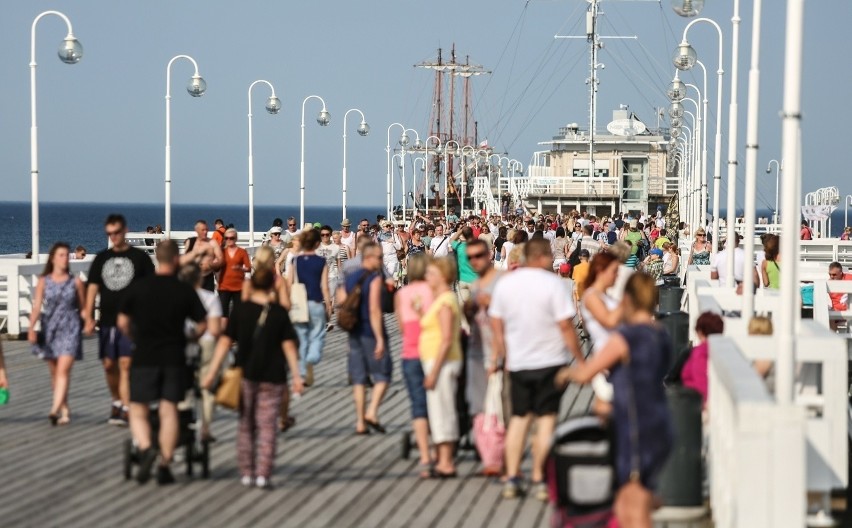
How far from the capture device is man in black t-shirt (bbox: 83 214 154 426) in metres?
12.4

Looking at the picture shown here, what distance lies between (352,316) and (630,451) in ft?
17.7

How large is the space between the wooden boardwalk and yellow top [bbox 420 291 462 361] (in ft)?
2.87

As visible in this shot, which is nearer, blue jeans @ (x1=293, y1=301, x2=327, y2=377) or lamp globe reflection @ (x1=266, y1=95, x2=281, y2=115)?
blue jeans @ (x1=293, y1=301, x2=327, y2=377)

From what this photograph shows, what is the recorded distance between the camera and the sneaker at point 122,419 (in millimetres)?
13016

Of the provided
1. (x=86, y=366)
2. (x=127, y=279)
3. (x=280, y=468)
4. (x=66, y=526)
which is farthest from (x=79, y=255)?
(x=66, y=526)

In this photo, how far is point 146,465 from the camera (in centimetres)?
1022

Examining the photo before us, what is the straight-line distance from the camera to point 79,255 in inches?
1091

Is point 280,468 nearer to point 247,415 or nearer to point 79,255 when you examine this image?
point 247,415

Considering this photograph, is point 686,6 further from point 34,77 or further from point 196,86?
point 196,86

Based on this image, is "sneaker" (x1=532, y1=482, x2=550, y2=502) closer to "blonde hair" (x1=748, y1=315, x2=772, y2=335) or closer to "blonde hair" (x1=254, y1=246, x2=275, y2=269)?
"blonde hair" (x1=748, y1=315, x2=772, y2=335)

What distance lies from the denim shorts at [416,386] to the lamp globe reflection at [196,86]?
19.6 m

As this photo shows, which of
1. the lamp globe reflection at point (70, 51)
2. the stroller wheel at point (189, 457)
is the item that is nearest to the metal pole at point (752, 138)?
the stroller wheel at point (189, 457)

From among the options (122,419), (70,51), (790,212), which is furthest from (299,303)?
(70,51)

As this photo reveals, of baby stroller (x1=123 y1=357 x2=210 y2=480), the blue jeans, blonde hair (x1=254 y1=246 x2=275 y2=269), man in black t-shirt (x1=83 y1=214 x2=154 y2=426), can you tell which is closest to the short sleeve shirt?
man in black t-shirt (x1=83 y1=214 x2=154 y2=426)
